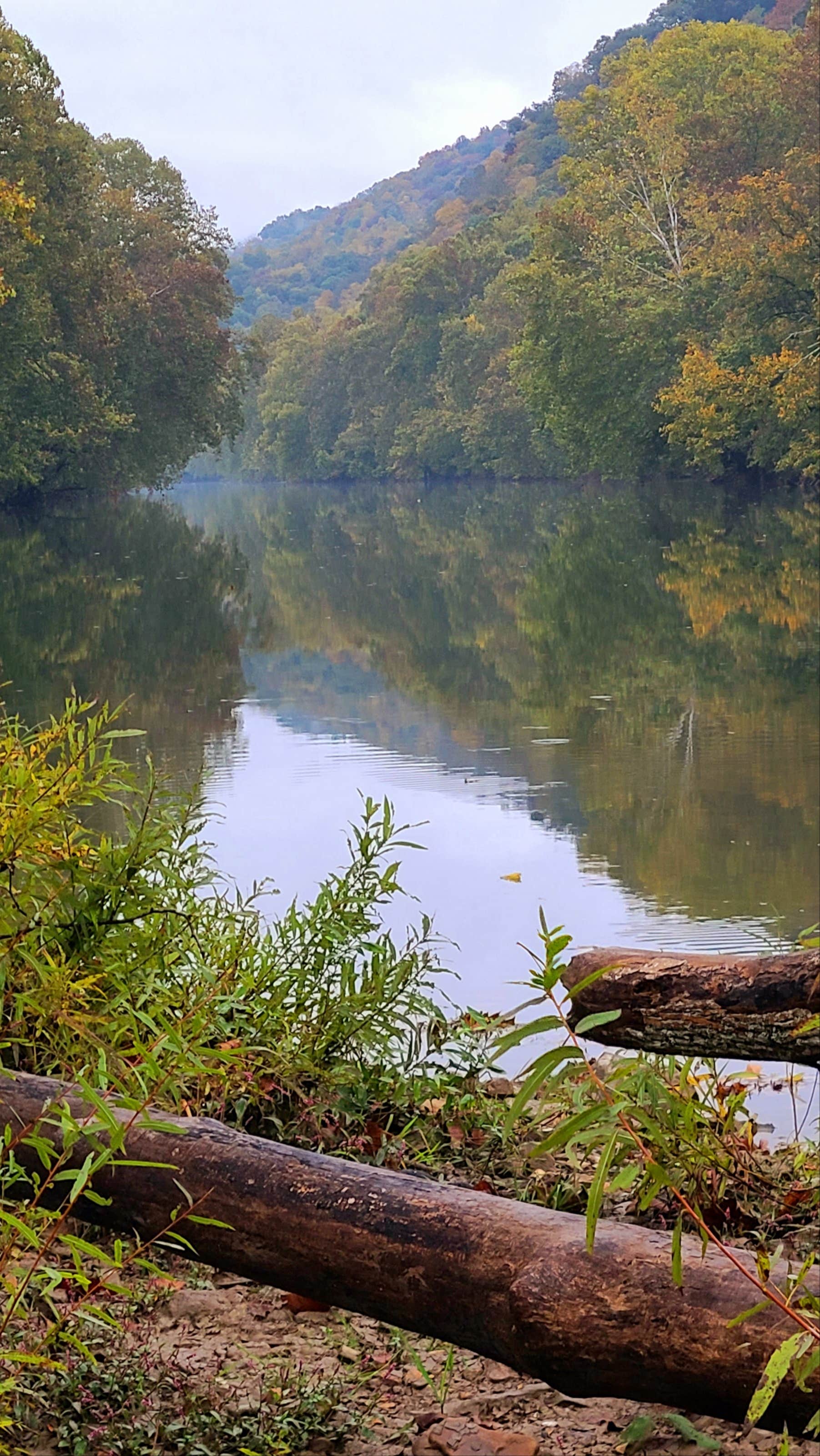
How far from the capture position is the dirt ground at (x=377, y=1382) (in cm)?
227

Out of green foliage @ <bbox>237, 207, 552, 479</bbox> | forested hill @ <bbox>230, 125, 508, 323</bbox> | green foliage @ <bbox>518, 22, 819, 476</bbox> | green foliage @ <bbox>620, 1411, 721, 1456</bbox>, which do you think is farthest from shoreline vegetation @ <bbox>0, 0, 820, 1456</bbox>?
forested hill @ <bbox>230, 125, 508, 323</bbox>

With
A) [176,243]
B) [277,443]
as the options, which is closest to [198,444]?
[176,243]

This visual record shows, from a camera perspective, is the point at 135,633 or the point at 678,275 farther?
the point at 678,275

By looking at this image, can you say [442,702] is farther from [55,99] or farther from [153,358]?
[153,358]

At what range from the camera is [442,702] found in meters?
11.1

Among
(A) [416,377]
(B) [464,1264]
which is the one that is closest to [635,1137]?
(B) [464,1264]

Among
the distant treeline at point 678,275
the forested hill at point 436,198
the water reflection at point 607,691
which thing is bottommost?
the water reflection at point 607,691

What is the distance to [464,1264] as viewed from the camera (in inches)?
80.6

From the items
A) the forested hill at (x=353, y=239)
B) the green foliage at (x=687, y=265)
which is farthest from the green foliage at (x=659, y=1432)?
the forested hill at (x=353, y=239)

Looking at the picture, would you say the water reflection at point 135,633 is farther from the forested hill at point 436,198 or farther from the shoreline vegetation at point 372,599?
the forested hill at point 436,198

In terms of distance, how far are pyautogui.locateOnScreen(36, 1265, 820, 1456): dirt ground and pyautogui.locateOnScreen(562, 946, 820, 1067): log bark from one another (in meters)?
0.58

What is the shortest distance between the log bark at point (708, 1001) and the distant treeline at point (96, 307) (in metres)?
A: 29.1

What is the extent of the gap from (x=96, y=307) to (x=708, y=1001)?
1748 inches

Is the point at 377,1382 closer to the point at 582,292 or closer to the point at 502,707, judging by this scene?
the point at 502,707
